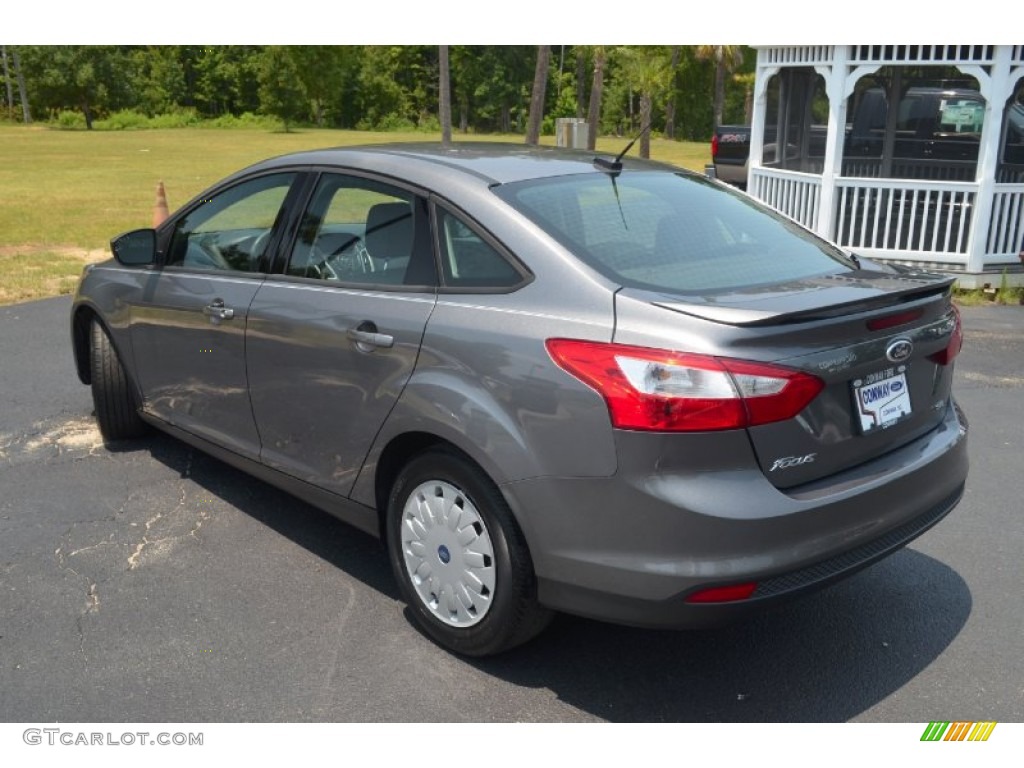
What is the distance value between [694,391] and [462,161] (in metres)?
1.53

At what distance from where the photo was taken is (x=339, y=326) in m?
3.64

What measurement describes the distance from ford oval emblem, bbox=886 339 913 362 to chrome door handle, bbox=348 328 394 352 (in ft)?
5.31

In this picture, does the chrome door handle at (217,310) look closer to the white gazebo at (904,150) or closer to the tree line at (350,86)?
the white gazebo at (904,150)

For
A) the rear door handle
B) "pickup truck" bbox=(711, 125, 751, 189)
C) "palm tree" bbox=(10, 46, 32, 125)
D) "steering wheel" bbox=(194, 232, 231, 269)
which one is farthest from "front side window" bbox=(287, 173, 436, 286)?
"palm tree" bbox=(10, 46, 32, 125)

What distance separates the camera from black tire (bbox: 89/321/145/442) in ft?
17.4

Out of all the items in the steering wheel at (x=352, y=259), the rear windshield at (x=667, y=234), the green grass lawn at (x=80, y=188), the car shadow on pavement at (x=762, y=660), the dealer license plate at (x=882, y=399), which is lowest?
the car shadow on pavement at (x=762, y=660)

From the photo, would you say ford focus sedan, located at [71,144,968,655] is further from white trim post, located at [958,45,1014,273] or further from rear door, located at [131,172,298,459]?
white trim post, located at [958,45,1014,273]

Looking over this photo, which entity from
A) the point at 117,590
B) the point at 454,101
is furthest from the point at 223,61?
the point at 117,590

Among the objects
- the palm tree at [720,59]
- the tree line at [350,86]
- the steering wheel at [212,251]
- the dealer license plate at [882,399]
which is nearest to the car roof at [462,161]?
the steering wheel at [212,251]

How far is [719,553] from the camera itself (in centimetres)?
274

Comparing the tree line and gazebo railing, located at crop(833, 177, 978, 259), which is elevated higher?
the tree line

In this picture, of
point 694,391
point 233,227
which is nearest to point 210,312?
point 233,227

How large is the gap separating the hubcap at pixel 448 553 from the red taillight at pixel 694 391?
2.41ft

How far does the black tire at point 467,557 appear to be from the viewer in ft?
10.2
